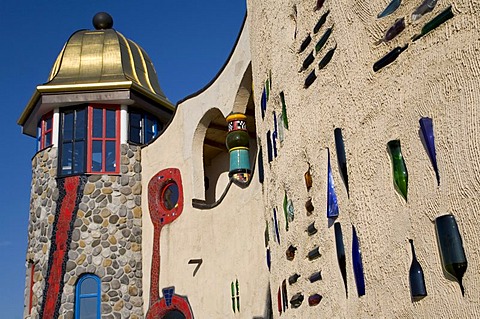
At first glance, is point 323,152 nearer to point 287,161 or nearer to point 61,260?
point 287,161

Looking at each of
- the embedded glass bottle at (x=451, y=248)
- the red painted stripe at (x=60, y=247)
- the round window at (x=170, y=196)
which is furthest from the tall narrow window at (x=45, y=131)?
the embedded glass bottle at (x=451, y=248)

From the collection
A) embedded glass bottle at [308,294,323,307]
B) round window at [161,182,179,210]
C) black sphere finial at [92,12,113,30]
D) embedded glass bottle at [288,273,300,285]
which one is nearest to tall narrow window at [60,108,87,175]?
round window at [161,182,179,210]

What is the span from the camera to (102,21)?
37.7 ft

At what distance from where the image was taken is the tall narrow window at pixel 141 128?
10.2 m

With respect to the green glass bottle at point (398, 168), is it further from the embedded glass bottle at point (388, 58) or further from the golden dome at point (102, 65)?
the golden dome at point (102, 65)

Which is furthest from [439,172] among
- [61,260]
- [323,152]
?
[61,260]

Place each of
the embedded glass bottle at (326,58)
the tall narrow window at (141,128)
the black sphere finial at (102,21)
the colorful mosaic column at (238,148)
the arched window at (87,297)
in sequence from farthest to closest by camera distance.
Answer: the black sphere finial at (102,21), the tall narrow window at (141,128), the arched window at (87,297), the colorful mosaic column at (238,148), the embedded glass bottle at (326,58)

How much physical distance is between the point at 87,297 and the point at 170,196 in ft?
6.21

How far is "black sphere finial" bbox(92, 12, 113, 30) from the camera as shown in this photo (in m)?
11.5

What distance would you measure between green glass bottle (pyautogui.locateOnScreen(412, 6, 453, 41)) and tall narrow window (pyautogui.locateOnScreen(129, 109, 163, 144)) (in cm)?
851

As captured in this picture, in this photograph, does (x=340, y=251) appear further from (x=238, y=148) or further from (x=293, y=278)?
(x=238, y=148)

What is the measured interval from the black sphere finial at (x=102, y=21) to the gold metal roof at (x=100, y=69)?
231 mm

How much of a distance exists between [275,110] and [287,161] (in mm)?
336

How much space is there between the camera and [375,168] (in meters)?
2.00
